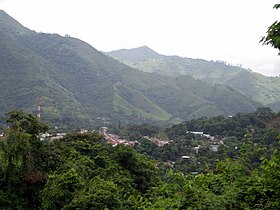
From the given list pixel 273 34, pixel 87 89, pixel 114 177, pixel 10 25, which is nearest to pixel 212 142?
pixel 114 177

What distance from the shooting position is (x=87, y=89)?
12300 cm

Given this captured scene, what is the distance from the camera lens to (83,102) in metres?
110

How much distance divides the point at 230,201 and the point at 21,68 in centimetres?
10190

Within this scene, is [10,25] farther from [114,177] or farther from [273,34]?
[273,34]

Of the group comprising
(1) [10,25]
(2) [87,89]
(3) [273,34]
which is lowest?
(2) [87,89]

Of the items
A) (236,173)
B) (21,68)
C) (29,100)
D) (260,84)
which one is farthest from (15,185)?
(260,84)

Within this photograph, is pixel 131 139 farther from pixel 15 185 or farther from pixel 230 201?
pixel 230 201

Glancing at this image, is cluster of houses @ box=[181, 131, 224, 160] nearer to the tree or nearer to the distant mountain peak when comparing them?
the tree

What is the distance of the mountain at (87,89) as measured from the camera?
88.5 m

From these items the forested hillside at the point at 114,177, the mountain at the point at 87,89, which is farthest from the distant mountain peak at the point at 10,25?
the forested hillside at the point at 114,177

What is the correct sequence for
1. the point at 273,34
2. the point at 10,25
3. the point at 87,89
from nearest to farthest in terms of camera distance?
the point at 273,34 → the point at 87,89 → the point at 10,25

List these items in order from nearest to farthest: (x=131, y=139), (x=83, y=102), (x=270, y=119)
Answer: (x=270, y=119), (x=131, y=139), (x=83, y=102)

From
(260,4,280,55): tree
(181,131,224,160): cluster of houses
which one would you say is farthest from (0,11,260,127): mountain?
(260,4,280,55): tree

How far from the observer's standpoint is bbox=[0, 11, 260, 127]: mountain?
8854cm
